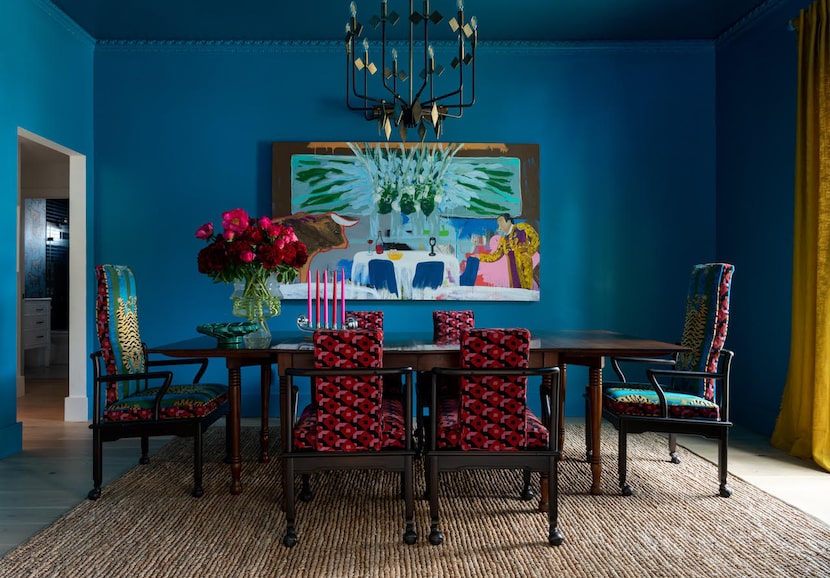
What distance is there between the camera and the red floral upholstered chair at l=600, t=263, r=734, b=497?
3.04 metres

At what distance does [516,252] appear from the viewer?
4.94 metres

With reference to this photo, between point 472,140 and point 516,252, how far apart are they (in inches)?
38.9

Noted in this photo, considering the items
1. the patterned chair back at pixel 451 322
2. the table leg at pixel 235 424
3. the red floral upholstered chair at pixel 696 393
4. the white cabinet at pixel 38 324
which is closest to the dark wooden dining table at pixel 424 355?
the table leg at pixel 235 424

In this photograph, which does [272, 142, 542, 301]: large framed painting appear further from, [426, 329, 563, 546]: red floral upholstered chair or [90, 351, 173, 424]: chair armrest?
[426, 329, 563, 546]: red floral upholstered chair

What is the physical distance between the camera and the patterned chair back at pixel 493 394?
245 cm

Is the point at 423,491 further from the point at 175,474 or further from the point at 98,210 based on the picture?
the point at 98,210

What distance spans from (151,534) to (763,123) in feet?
15.2

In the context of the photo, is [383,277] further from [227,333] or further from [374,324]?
[227,333]

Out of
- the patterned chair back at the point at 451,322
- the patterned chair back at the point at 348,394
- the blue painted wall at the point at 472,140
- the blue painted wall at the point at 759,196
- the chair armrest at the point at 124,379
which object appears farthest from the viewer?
the blue painted wall at the point at 472,140

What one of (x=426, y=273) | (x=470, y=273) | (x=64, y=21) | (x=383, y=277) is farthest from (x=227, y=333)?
(x=64, y=21)

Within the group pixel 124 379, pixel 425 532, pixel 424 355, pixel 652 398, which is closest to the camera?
pixel 425 532

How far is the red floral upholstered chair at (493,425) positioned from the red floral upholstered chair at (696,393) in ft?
2.58

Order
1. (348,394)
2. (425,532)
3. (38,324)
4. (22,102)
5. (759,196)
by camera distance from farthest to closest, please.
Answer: (38,324) < (759,196) < (22,102) < (425,532) < (348,394)

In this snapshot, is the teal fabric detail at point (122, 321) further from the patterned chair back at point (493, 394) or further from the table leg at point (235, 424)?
the patterned chair back at point (493, 394)
